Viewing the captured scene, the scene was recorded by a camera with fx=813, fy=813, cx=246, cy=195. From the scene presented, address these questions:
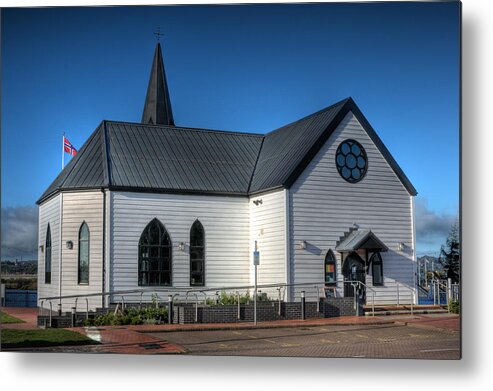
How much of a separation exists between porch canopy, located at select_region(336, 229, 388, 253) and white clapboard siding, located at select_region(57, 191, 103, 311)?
6.57 metres

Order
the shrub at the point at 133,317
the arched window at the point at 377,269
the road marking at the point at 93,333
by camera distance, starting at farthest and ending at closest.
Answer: the arched window at the point at 377,269, the shrub at the point at 133,317, the road marking at the point at 93,333

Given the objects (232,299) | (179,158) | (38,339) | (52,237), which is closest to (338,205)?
(232,299)

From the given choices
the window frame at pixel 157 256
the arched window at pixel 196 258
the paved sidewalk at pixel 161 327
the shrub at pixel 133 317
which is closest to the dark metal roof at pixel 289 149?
the arched window at pixel 196 258

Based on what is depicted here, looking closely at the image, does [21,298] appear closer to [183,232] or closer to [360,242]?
[183,232]

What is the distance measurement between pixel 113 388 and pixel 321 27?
8.28 m

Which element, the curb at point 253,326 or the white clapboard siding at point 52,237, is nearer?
the curb at point 253,326

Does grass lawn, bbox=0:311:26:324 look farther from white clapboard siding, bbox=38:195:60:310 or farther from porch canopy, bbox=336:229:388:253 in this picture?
porch canopy, bbox=336:229:388:253

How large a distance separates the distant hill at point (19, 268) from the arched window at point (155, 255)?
384 centimetres

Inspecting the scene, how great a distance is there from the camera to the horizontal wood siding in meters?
22.1

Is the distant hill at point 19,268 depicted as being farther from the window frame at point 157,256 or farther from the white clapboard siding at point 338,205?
the white clapboard siding at point 338,205

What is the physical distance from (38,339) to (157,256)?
6609 millimetres

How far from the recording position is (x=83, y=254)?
22.3 m

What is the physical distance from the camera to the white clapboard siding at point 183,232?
73.1 feet

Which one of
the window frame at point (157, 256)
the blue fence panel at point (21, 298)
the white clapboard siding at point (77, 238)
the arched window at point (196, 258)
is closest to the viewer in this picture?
the blue fence panel at point (21, 298)
